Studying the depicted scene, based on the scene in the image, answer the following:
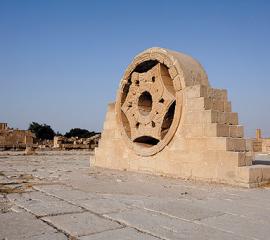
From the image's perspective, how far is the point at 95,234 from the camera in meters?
2.71

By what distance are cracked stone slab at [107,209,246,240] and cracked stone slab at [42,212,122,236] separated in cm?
17

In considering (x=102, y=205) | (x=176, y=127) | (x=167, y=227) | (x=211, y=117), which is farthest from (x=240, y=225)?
(x=176, y=127)

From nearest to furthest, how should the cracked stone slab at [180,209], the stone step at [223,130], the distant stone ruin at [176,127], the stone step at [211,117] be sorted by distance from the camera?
the cracked stone slab at [180,209]
the distant stone ruin at [176,127]
the stone step at [223,130]
the stone step at [211,117]

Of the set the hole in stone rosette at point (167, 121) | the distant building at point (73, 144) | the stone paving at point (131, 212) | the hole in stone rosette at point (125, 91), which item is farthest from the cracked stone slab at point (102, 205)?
the distant building at point (73, 144)

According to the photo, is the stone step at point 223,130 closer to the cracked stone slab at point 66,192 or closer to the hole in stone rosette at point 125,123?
the hole in stone rosette at point 125,123

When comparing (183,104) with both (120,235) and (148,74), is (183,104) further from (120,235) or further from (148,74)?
(120,235)

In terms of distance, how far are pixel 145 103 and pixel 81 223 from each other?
5.82 metres

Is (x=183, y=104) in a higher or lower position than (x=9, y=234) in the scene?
higher

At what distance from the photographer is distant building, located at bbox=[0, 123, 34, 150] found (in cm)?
2390

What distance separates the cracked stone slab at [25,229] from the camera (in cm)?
264

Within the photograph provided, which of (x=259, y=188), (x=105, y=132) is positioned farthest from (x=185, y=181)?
(x=105, y=132)

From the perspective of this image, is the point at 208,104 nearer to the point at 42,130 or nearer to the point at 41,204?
the point at 41,204

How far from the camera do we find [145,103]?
28.3 ft

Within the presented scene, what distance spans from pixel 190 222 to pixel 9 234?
1.68 meters
